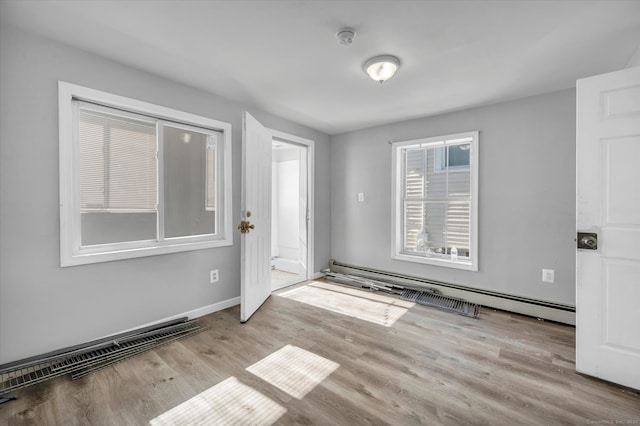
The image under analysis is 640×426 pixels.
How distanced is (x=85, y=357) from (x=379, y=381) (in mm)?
2249

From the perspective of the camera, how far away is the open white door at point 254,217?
2.86 m

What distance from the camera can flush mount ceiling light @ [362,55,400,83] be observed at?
7.40ft

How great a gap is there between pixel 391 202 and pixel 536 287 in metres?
1.96

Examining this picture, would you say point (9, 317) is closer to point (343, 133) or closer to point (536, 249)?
point (343, 133)

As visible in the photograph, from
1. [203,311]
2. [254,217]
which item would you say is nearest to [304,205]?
[254,217]

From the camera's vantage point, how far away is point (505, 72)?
99.0 inches

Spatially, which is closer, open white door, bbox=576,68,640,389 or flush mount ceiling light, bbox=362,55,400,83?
open white door, bbox=576,68,640,389

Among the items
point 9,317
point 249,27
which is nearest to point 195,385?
point 9,317

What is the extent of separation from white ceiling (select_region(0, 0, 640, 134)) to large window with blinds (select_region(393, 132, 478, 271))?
840 millimetres

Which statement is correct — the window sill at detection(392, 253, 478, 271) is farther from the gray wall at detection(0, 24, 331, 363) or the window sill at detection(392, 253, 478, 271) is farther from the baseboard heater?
the gray wall at detection(0, 24, 331, 363)

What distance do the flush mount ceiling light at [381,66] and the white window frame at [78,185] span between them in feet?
5.64

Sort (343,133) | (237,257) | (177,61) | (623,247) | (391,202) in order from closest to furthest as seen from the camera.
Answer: (623,247) → (177,61) → (237,257) → (391,202) → (343,133)

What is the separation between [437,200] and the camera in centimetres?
380

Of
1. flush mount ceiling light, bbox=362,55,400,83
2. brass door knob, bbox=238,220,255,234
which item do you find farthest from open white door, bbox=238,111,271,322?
flush mount ceiling light, bbox=362,55,400,83
